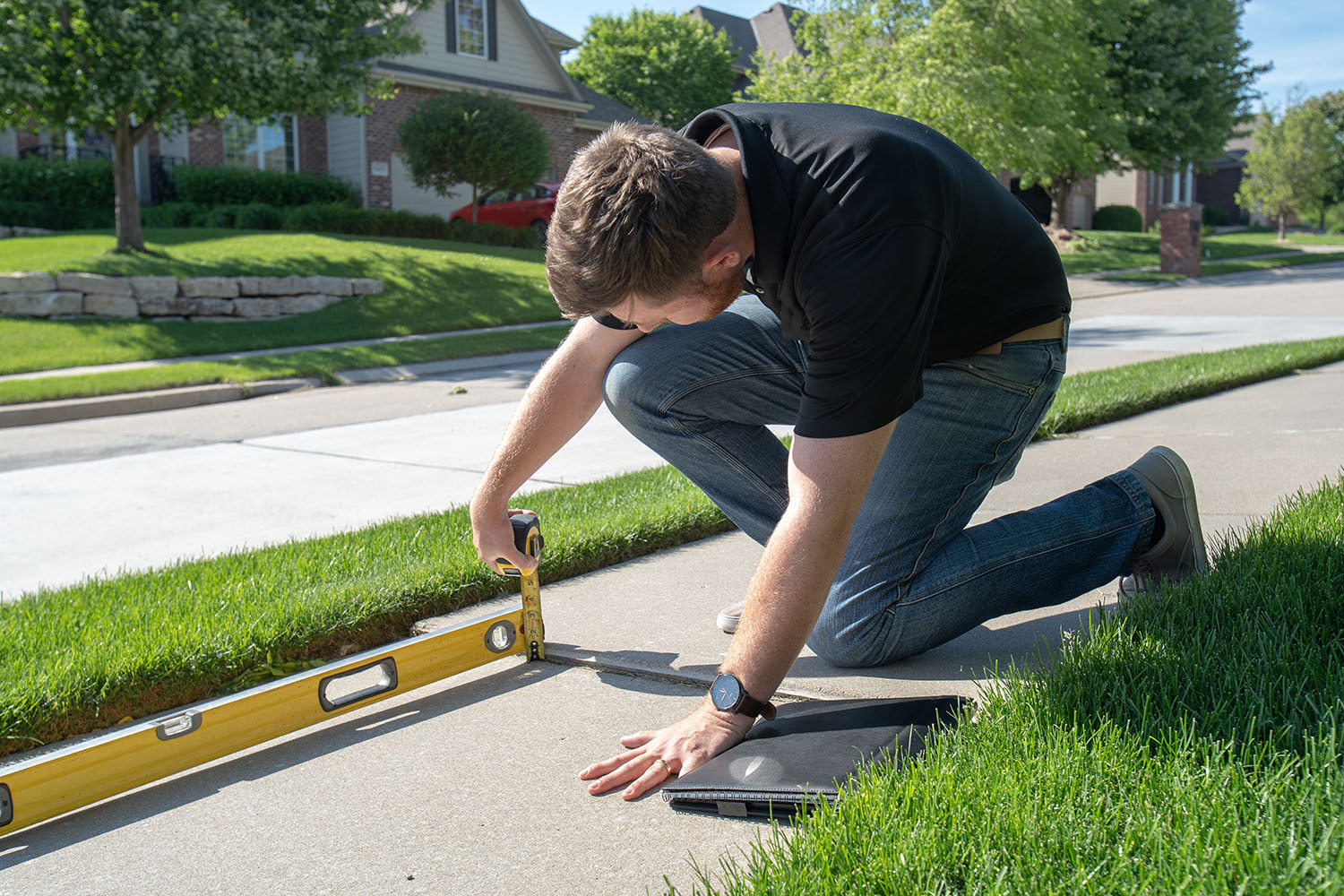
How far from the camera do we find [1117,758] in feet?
6.09

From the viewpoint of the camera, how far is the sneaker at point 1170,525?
275 centimetres

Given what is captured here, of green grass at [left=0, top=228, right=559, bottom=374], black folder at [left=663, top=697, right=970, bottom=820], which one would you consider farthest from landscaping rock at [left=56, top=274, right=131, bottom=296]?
black folder at [left=663, top=697, right=970, bottom=820]

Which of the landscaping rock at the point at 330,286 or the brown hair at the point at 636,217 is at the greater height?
the landscaping rock at the point at 330,286

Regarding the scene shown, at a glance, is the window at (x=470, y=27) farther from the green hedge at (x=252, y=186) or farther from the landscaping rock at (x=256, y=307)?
the landscaping rock at (x=256, y=307)

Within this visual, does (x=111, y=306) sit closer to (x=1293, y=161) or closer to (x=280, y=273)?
(x=280, y=273)

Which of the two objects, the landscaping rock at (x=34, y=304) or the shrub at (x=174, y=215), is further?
the shrub at (x=174, y=215)

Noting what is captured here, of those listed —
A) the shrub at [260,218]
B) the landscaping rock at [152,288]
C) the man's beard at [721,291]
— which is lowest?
the man's beard at [721,291]

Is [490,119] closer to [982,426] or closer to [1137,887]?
[982,426]

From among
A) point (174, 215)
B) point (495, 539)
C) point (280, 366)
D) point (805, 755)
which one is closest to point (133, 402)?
point (280, 366)

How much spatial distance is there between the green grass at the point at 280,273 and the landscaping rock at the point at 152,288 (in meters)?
0.43

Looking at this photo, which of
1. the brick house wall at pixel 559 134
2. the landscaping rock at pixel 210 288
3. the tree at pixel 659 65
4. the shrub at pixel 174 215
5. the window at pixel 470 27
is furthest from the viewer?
the tree at pixel 659 65

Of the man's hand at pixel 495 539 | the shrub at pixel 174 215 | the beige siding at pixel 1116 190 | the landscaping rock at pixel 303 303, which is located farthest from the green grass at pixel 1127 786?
the beige siding at pixel 1116 190

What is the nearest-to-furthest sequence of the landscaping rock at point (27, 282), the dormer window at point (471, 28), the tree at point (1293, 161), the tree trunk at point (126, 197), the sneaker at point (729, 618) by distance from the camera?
1. the sneaker at point (729, 618)
2. the landscaping rock at point (27, 282)
3. the tree trunk at point (126, 197)
4. the dormer window at point (471, 28)
5. the tree at point (1293, 161)

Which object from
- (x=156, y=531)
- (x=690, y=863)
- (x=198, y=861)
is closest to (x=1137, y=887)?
(x=690, y=863)
